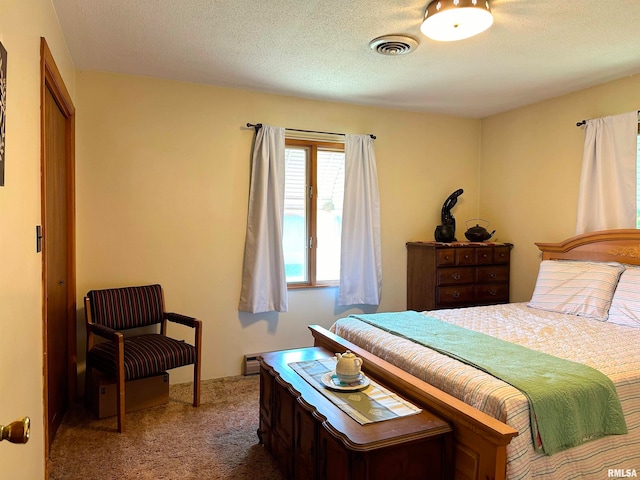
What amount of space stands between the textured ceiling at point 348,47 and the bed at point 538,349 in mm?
1344

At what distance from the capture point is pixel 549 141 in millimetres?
4027

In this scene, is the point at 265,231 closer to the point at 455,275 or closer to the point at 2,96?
the point at 455,275

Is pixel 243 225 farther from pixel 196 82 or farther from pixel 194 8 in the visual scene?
pixel 194 8

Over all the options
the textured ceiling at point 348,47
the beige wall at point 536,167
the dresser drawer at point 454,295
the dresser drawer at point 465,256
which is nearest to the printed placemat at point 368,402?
the textured ceiling at point 348,47

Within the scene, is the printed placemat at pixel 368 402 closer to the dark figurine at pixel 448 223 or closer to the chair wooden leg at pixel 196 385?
the chair wooden leg at pixel 196 385

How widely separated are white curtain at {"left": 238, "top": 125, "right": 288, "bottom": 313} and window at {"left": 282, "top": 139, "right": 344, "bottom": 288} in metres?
0.18

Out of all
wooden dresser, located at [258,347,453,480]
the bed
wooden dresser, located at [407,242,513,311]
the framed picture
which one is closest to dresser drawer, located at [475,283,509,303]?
wooden dresser, located at [407,242,513,311]

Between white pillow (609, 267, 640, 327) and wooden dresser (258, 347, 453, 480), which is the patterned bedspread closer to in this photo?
white pillow (609, 267, 640, 327)

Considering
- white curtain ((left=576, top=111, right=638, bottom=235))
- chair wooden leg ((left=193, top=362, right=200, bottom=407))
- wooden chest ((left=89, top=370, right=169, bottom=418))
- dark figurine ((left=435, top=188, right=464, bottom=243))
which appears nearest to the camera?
wooden chest ((left=89, top=370, right=169, bottom=418))

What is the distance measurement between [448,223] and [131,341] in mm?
3087

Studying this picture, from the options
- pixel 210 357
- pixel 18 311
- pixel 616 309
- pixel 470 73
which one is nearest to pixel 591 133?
pixel 470 73

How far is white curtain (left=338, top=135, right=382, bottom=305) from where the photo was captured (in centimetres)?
418

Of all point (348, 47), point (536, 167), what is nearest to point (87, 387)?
point (348, 47)

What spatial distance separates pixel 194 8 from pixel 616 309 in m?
3.17
